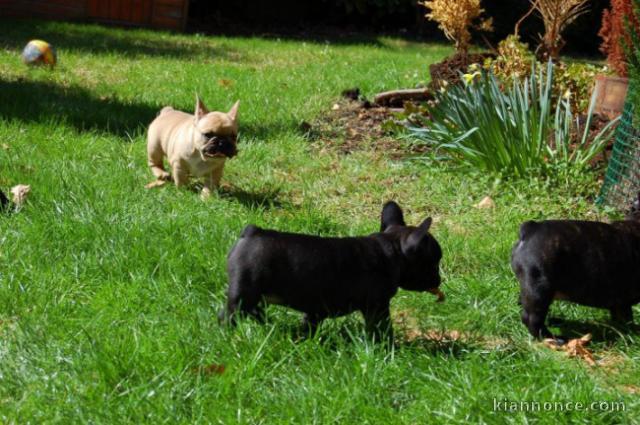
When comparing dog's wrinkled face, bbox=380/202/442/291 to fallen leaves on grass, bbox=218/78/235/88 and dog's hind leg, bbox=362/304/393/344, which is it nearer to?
dog's hind leg, bbox=362/304/393/344

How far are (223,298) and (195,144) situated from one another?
1965 millimetres

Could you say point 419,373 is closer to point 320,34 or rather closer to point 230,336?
point 230,336

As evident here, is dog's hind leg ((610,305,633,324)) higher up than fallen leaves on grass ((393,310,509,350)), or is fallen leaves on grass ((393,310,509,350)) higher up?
dog's hind leg ((610,305,633,324))

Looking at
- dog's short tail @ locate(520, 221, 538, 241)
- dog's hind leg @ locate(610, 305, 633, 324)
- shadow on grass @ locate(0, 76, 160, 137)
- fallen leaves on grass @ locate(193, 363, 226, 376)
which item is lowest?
fallen leaves on grass @ locate(193, 363, 226, 376)

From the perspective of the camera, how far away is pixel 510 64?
8.30 meters

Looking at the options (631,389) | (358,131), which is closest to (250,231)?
(631,389)

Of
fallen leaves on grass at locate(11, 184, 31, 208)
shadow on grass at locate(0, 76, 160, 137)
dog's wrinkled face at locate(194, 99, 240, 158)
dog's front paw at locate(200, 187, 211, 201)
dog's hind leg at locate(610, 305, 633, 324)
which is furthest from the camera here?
shadow on grass at locate(0, 76, 160, 137)

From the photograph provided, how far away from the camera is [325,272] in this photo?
12.7 ft

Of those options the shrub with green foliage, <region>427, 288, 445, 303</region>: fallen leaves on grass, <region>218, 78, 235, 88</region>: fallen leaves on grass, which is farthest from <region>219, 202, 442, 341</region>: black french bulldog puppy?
<region>218, 78, 235, 88</region>: fallen leaves on grass

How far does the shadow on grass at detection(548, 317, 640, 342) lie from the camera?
4.34 m

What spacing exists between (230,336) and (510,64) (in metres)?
5.29

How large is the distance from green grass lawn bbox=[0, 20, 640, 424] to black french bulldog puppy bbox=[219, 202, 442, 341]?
12 centimetres

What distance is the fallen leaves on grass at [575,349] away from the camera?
4.09 metres

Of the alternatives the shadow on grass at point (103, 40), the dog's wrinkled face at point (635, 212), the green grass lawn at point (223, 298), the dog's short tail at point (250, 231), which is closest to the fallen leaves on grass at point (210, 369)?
the green grass lawn at point (223, 298)
